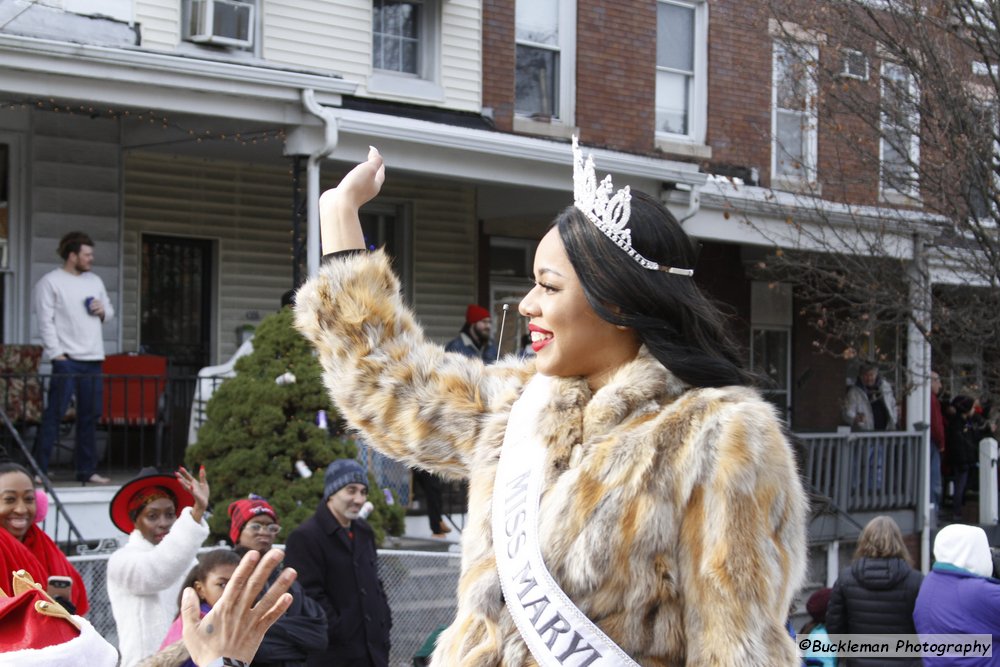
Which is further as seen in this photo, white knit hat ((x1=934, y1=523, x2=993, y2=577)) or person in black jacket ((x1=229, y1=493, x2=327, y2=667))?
white knit hat ((x1=934, y1=523, x2=993, y2=577))

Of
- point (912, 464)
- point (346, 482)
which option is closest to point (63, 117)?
point (346, 482)

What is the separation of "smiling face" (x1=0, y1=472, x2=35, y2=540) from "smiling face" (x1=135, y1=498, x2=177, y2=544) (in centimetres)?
85

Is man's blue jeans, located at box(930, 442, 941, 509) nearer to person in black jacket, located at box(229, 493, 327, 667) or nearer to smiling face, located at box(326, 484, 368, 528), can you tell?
smiling face, located at box(326, 484, 368, 528)

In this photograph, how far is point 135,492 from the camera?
21.2 feet

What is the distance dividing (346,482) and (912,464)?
32.8 ft

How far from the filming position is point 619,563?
2465 millimetres

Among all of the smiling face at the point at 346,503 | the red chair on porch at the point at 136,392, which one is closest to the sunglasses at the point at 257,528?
the smiling face at the point at 346,503

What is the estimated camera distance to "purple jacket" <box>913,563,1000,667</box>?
268 inches

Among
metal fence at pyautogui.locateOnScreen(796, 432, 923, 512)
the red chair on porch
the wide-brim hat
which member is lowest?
metal fence at pyautogui.locateOnScreen(796, 432, 923, 512)

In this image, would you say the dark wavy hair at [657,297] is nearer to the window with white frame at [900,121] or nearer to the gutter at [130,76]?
the window with white frame at [900,121]

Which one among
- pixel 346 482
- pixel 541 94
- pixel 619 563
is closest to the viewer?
pixel 619 563

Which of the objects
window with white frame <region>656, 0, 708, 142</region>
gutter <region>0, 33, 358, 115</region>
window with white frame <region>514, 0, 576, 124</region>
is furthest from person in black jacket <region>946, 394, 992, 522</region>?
gutter <region>0, 33, 358, 115</region>

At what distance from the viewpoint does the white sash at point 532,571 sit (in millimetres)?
2457

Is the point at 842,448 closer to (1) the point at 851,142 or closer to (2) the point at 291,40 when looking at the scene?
(1) the point at 851,142
